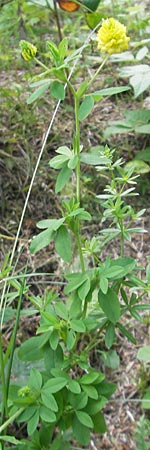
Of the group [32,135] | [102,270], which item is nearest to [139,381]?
[102,270]

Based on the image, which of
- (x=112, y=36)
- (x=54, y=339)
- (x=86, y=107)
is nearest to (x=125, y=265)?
(x=54, y=339)

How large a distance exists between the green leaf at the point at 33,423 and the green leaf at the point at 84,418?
3.1 inches

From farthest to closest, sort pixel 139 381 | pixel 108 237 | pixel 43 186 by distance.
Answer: pixel 43 186, pixel 139 381, pixel 108 237

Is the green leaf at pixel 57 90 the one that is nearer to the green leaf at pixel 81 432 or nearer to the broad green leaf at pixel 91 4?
the green leaf at pixel 81 432

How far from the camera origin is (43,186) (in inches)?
68.8

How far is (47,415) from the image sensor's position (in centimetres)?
103

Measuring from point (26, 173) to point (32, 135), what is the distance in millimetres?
166

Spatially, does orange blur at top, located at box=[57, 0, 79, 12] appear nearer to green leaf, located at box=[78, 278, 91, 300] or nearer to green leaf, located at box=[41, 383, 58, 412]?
green leaf, located at box=[78, 278, 91, 300]

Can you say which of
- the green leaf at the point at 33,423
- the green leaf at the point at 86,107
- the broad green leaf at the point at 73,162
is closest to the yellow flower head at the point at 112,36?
the green leaf at the point at 86,107

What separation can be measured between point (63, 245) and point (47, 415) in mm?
278

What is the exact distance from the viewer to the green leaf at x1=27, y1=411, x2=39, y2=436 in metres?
1.03

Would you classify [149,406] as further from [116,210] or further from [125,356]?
[116,210]

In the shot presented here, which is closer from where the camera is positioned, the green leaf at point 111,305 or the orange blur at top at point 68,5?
the green leaf at point 111,305

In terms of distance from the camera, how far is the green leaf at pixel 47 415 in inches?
40.2
